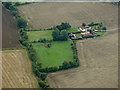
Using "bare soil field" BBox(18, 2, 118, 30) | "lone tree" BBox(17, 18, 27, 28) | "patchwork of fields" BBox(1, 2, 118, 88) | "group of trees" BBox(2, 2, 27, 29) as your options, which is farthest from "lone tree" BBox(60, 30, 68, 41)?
"group of trees" BBox(2, 2, 27, 29)

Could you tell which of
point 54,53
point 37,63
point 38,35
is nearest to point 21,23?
point 38,35

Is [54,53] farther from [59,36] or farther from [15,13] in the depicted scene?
[15,13]

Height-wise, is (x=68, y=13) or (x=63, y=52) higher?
(x=68, y=13)

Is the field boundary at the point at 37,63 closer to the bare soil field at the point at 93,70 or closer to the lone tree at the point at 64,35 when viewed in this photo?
the bare soil field at the point at 93,70

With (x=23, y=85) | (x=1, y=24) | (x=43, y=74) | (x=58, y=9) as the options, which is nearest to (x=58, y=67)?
(x=43, y=74)

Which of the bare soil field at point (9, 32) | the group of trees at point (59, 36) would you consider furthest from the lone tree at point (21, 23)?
the group of trees at point (59, 36)

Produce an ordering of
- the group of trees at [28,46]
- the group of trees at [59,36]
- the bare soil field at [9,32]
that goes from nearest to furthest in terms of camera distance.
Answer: the group of trees at [28,46], the bare soil field at [9,32], the group of trees at [59,36]
